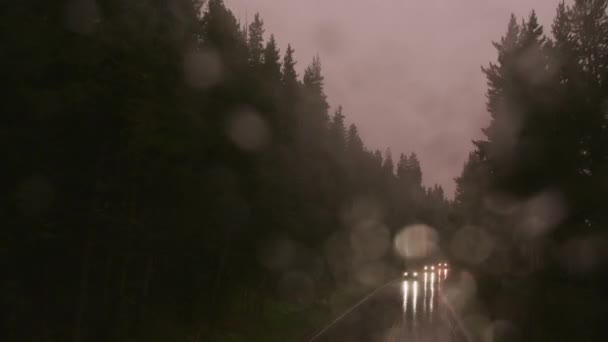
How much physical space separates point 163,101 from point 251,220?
11156 mm

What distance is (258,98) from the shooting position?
26.7 metres

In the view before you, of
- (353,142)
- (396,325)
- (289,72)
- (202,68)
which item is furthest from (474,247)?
(202,68)

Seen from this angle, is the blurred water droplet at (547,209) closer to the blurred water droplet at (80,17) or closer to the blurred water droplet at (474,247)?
the blurred water droplet at (80,17)

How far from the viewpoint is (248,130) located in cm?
2614

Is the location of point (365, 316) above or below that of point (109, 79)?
below

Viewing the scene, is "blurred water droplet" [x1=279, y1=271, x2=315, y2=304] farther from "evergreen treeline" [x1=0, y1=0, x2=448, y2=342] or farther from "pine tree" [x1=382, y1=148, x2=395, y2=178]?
"pine tree" [x1=382, y1=148, x2=395, y2=178]

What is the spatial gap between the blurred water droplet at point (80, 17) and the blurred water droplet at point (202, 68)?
5.91 metres

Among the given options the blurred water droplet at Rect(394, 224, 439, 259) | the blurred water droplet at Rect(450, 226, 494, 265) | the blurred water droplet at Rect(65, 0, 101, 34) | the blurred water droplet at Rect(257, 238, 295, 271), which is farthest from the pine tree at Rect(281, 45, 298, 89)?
the blurred water droplet at Rect(394, 224, 439, 259)

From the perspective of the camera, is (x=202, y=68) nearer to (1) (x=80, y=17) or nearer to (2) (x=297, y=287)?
(1) (x=80, y=17)

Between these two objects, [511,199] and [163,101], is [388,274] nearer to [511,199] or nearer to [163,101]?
[511,199]

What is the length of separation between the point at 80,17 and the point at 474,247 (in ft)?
303

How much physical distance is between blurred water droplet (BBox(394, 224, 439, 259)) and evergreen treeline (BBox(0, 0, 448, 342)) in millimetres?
100768

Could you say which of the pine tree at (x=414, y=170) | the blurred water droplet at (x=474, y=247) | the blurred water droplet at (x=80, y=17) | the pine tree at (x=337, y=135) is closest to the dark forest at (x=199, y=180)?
the blurred water droplet at (x=80, y=17)

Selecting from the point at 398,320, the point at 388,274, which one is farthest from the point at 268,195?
the point at 388,274
